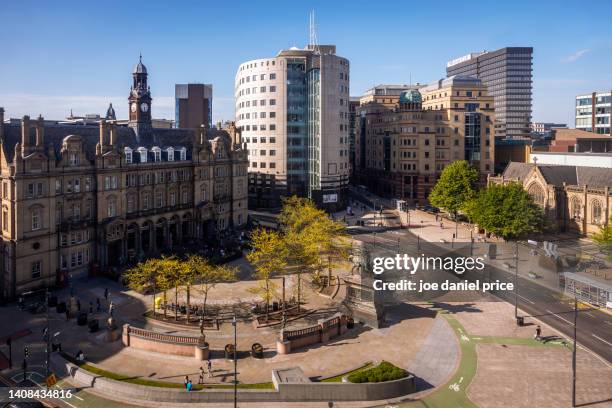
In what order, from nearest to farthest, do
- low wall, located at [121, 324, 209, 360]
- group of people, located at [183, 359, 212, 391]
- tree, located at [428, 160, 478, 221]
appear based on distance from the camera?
group of people, located at [183, 359, 212, 391] < low wall, located at [121, 324, 209, 360] < tree, located at [428, 160, 478, 221]

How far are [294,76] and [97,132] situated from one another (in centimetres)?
6502

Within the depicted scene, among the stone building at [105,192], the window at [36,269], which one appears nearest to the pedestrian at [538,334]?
the stone building at [105,192]

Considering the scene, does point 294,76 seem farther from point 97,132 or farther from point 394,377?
point 394,377

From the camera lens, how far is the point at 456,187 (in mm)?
117875

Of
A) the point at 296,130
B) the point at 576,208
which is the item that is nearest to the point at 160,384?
the point at 576,208

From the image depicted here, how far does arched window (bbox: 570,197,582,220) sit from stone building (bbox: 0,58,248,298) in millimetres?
67399

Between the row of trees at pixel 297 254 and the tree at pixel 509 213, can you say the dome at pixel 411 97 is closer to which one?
the tree at pixel 509 213

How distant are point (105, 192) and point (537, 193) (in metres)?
85.4

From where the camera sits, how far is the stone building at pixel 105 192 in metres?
64.2

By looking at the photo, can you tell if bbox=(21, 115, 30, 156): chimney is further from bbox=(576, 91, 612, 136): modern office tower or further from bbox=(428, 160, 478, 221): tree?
bbox=(576, 91, 612, 136): modern office tower

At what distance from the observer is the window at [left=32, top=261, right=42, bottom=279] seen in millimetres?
65406

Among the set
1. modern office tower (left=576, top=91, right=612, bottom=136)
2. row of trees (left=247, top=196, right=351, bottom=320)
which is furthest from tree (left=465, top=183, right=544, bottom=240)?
modern office tower (left=576, top=91, right=612, bottom=136)

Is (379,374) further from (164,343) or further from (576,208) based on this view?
(576,208)

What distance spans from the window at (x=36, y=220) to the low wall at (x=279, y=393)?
31946 millimetres
